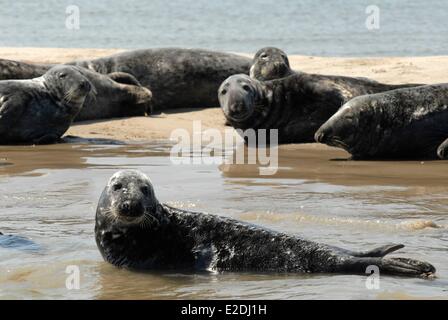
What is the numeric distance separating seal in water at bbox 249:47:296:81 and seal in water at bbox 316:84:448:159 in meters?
2.73

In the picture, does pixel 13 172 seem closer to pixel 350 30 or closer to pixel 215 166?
pixel 215 166

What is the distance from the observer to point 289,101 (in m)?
11.8

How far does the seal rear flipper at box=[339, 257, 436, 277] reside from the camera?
212 inches

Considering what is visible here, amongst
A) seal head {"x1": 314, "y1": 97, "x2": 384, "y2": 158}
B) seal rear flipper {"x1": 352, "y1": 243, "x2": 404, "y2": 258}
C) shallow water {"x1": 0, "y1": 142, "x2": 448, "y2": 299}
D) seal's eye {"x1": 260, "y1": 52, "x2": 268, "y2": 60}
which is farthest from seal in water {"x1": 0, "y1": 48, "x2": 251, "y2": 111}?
seal rear flipper {"x1": 352, "y1": 243, "x2": 404, "y2": 258}

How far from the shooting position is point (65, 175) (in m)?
9.04

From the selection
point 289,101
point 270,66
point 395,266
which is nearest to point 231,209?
point 395,266

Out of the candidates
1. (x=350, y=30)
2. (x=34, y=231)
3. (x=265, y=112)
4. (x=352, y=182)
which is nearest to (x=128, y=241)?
(x=34, y=231)

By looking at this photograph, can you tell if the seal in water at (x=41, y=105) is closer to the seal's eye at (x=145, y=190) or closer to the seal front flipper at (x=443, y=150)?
the seal front flipper at (x=443, y=150)

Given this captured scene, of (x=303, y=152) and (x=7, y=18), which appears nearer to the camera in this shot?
(x=303, y=152)

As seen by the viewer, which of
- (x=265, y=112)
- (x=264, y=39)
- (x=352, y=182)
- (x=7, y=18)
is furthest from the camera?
(x=7, y=18)

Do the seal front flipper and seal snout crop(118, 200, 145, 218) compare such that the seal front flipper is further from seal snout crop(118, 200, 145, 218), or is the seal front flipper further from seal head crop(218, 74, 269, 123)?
seal snout crop(118, 200, 145, 218)

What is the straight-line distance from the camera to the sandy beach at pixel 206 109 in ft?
40.2

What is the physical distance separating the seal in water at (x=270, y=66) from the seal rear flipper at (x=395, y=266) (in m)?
7.73
